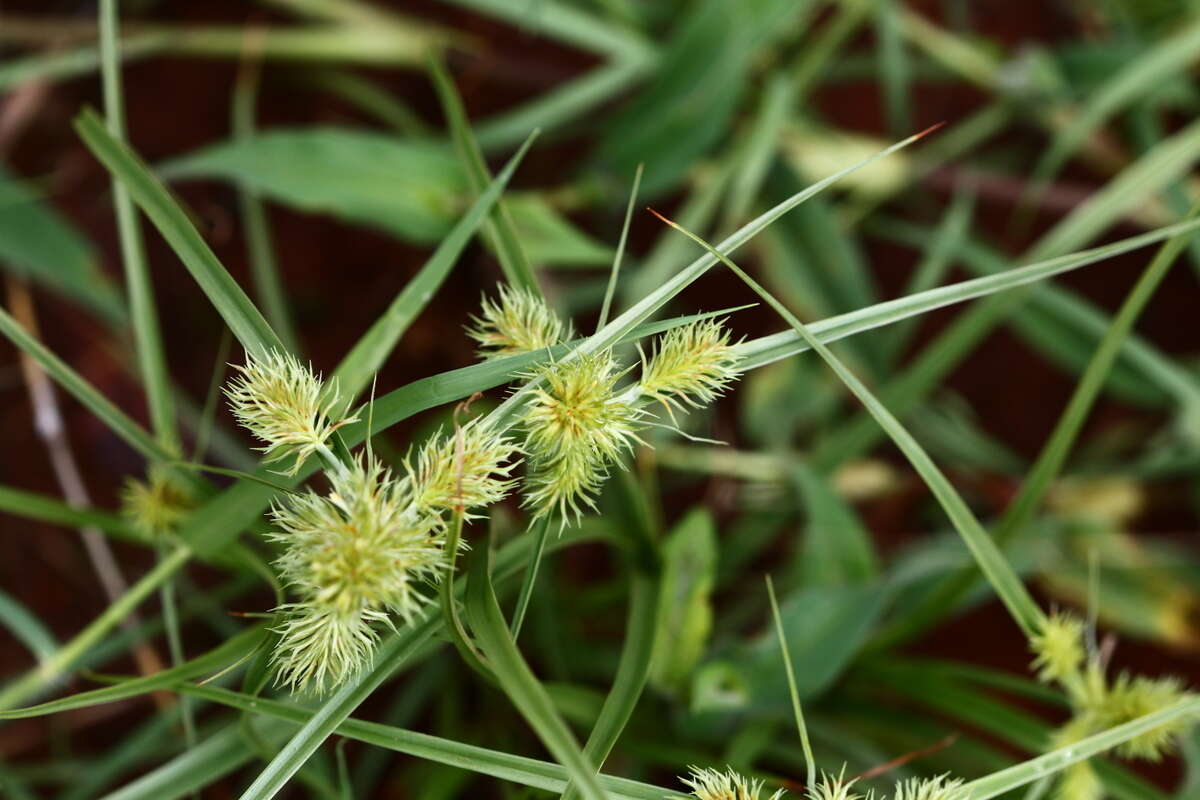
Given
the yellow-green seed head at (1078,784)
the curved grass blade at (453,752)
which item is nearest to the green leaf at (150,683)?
the curved grass blade at (453,752)

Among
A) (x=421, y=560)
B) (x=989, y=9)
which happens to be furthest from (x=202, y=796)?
(x=989, y=9)

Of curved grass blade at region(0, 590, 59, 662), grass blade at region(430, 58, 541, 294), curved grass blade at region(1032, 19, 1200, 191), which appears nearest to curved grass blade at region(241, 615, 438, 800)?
grass blade at region(430, 58, 541, 294)

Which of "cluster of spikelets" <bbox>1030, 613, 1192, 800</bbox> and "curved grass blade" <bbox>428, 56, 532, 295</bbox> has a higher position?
"curved grass blade" <bbox>428, 56, 532, 295</bbox>

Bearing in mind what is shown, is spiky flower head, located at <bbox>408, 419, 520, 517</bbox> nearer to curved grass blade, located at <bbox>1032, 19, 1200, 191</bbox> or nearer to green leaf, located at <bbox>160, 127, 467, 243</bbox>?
green leaf, located at <bbox>160, 127, 467, 243</bbox>

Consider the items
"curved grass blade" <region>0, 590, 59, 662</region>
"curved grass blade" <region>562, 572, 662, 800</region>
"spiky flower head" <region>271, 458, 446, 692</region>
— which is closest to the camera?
"spiky flower head" <region>271, 458, 446, 692</region>

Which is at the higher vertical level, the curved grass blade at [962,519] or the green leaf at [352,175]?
the green leaf at [352,175]

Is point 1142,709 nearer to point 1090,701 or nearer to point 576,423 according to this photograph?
point 1090,701

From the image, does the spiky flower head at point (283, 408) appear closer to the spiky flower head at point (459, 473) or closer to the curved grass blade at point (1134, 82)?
the spiky flower head at point (459, 473)
